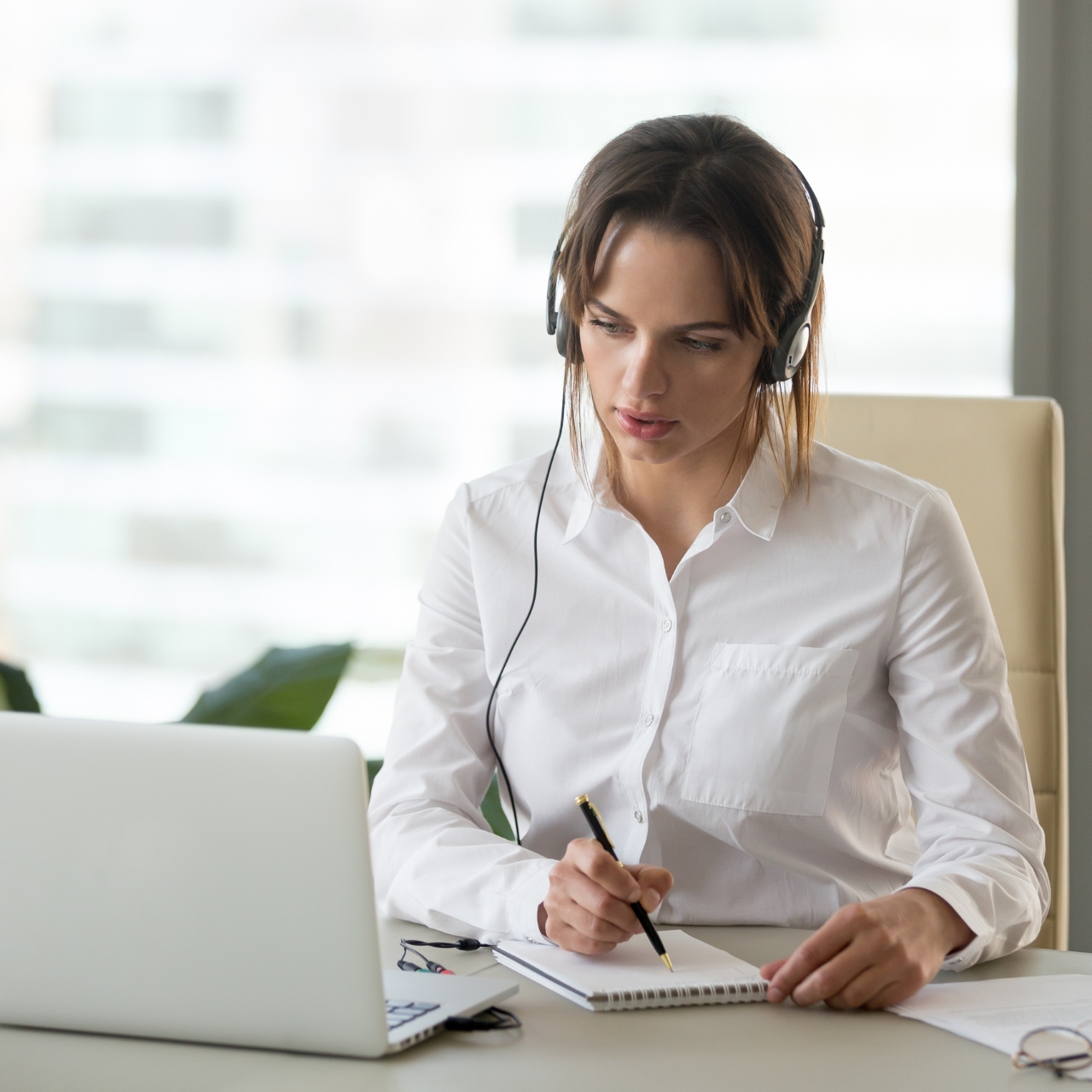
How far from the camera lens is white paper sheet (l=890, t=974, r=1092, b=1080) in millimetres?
788

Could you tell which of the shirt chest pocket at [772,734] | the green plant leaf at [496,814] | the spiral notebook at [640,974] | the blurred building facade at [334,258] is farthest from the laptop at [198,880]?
the blurred building facade at [334,258]

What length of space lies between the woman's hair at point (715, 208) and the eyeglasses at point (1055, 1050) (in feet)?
2.11

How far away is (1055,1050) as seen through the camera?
0.75 m

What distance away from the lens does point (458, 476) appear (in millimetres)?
2240

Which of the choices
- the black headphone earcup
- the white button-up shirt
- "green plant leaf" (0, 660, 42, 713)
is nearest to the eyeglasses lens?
the white button-up shirt

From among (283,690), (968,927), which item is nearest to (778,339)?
(968,927)

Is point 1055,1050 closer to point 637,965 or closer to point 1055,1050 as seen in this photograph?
point 1055,1050

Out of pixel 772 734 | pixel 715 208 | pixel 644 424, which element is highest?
pixel 715 208

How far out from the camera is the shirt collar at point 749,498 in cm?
122

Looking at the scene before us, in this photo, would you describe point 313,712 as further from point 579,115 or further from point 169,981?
point 579,115

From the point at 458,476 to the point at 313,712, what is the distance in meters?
0.65

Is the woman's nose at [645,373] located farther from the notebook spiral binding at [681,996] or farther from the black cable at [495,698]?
the notebook spiral binding at [681,996]

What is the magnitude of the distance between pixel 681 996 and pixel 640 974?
0.04 meters

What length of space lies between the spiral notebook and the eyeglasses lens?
17 cm
